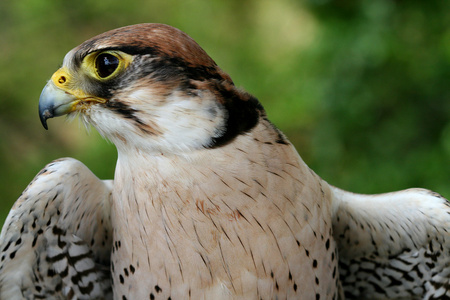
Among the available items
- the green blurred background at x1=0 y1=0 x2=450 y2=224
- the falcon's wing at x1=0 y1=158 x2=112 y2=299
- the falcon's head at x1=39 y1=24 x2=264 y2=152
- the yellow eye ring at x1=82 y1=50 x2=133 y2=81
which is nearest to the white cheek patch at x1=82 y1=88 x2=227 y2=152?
the falcon's head at x1=39 y1=24 x2=264 y2=152

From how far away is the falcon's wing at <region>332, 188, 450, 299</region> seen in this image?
2.29 meters

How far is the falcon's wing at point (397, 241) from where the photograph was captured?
2.29 meters

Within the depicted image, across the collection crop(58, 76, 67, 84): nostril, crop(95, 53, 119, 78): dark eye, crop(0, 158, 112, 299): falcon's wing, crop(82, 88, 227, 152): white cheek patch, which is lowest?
crop(0, 158, 112, 299): falcon's wing

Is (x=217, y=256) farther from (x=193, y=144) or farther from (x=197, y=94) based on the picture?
(x=197, y=94)

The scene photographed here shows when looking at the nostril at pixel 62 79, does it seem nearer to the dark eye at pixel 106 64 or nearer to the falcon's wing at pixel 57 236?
the dark eye at pixel 106 64

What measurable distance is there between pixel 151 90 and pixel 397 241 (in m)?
1.39

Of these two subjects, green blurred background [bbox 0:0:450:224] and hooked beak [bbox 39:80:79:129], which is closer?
hooked beak [bbox 39:80:79:129]

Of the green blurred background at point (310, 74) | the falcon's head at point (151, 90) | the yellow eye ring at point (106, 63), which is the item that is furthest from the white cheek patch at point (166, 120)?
the green blurred background at point (310, 74)

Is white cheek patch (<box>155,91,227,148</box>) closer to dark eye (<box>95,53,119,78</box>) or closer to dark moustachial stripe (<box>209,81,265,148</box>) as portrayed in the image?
dark moustachial stripe (<box>209,81,265,148</box>)

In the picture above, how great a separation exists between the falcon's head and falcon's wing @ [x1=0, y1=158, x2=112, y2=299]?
37 cm

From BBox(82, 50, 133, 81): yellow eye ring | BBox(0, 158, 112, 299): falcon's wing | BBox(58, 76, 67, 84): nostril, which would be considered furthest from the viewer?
BBox(0, 158, 112, 299): falcon's wing

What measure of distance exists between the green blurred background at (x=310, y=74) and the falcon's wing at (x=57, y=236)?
8.30 ft

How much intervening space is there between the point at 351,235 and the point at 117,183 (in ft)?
3.69

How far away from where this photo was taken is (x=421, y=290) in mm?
2549
